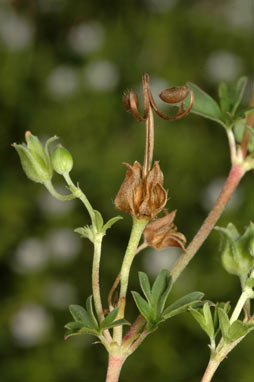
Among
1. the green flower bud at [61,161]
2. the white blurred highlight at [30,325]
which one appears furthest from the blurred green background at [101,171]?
the green flower bud at [61,161]

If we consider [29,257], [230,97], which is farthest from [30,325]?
[230,97]

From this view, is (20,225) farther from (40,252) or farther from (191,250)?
(191,250)

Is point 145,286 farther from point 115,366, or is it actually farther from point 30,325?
point 30,325

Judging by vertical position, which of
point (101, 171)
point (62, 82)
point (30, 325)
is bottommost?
point (30, 325)

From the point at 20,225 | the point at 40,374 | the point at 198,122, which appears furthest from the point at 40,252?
the point at 198,122

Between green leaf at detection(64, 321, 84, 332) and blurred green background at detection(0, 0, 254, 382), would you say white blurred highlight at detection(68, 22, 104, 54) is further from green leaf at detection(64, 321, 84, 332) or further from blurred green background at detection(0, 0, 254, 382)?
green leaf at detection(64, 321, 84, 332)

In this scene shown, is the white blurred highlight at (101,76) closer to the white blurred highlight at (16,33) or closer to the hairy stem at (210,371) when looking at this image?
the white blurred highlight at (16,33)
